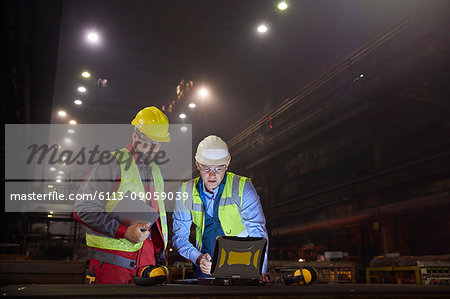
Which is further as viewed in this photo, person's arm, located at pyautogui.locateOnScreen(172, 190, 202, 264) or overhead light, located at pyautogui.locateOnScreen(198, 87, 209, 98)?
overhead light, located at pyautogui.locateOnScreen(198, 87, 209, 98)

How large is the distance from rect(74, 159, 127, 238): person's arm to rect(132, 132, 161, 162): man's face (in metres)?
0.35

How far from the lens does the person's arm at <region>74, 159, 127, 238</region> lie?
2822 mm

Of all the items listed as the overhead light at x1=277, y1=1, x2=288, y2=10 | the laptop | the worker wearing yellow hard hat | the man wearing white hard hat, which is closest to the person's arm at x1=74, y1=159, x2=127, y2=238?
the worker wearing yellow hard hat

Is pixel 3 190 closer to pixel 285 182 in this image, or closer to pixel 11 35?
pixel 11 35

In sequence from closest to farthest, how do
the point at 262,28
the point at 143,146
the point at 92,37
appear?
the point at 143,146, the point at 92,37, the point at 262,28

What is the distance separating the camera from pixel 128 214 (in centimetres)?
292

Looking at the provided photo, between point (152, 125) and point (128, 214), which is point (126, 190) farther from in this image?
point (152, 125)

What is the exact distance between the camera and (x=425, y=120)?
10.0 metres

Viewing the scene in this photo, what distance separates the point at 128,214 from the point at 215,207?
762mm

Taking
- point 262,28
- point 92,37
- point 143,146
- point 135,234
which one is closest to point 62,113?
point 92,37

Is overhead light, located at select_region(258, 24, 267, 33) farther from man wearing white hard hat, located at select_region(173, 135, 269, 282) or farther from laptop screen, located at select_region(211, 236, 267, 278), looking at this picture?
laptop screen, located at select_region(211, 236, 267, 278)

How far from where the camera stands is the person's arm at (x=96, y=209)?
9.26 feet

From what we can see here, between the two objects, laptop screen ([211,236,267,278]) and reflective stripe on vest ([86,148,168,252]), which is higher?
reflective stripe on vest ([86,148,168,252])

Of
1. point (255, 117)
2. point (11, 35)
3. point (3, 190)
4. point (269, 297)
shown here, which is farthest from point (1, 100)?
point (269, 297)
